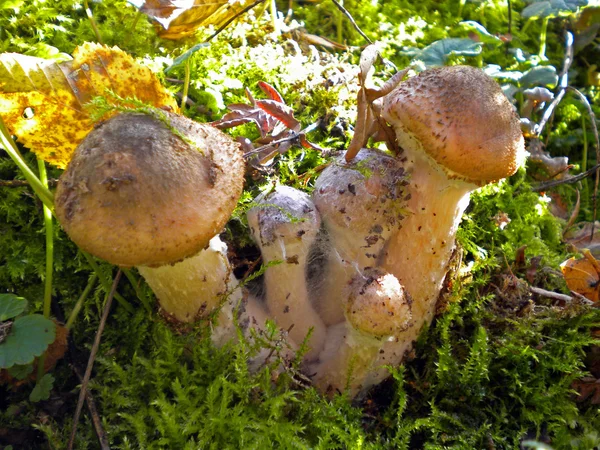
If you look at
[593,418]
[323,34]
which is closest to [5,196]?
[323,34]

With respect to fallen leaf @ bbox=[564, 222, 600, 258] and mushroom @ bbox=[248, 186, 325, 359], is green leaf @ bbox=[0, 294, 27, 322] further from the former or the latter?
fallen leaf @ bbox=[564, 222, 600, 258]

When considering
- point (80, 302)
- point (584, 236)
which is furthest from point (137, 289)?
point (584, 236)

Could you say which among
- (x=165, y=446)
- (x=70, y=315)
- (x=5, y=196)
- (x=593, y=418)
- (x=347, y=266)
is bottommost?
(x=593, y=418)

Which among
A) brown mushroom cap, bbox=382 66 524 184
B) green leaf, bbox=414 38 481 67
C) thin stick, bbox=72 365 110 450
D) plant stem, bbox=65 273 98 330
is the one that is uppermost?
brown mushroom cap, bbox=382 66 524 184

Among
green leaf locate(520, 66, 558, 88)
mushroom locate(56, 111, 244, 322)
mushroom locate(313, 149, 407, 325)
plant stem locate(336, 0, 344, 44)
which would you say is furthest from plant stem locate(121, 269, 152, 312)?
green leaf locate(520, 66, 558, 88)

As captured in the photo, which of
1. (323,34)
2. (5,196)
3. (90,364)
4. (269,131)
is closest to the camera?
(90,364)

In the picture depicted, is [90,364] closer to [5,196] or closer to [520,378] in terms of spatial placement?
[5,196]
